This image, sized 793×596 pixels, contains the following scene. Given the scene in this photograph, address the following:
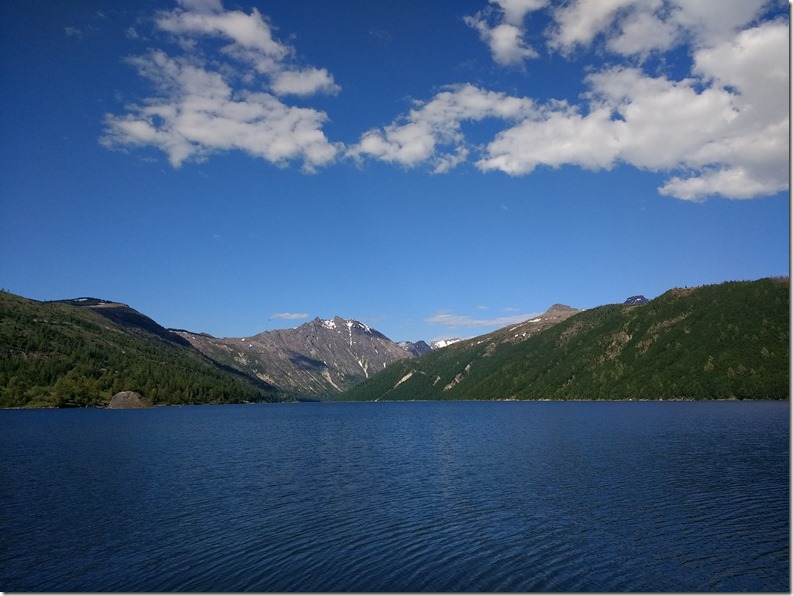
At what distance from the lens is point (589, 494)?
51531mm

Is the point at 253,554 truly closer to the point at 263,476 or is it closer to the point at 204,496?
the point at 204,496

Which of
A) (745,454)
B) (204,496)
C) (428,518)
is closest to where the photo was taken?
(428,518)

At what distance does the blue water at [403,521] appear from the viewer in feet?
99.8

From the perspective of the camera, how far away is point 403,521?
1645 inches

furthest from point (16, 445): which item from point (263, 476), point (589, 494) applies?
point (589, 494)

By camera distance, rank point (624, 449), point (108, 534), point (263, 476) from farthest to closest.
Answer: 1. point (624, 449)
2. point (263, 476)
3. point (108, 534)

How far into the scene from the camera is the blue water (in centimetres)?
3041

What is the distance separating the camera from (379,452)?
290ft

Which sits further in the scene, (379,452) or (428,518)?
(379,452)

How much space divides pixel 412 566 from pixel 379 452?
57.4 meters

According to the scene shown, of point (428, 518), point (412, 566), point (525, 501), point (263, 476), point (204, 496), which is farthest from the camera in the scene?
point (263, 476)

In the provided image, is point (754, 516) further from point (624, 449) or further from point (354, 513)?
point (624, 449)

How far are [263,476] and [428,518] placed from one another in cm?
2973

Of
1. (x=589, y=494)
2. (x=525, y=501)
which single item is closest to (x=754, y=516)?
(x=589, y=494)
